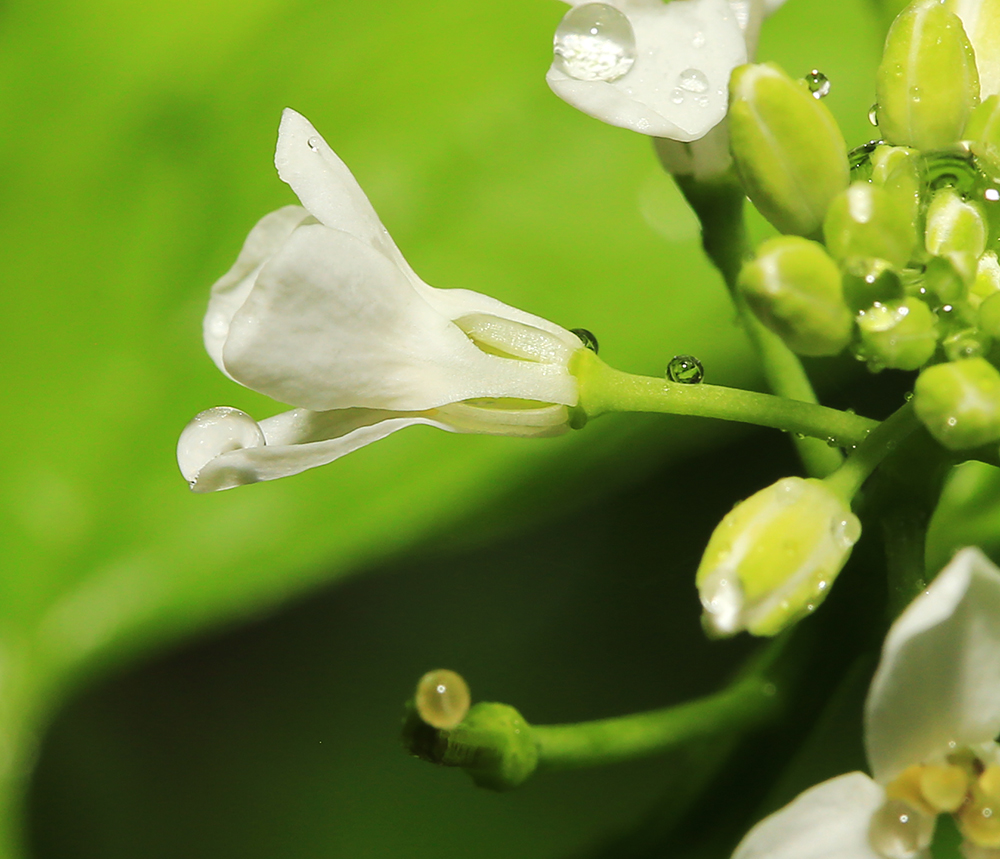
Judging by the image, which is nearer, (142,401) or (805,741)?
(805,741)

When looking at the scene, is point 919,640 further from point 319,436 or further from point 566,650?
point 566,650

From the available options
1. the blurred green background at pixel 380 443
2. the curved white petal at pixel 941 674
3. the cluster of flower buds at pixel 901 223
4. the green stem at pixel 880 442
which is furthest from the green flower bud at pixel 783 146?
the blurred green background at pixel 380 443

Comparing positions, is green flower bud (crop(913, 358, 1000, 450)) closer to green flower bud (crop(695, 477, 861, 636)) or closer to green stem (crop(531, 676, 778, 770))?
green flower bud (crop(695, 477, 861, 636))

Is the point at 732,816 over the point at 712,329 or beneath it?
beneath

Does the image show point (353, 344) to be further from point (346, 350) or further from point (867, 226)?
point (867, 226)

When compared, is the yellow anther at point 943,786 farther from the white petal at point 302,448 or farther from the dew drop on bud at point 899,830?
the white petal at point 302,448

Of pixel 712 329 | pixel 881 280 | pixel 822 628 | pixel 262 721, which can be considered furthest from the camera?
pixel 262 721

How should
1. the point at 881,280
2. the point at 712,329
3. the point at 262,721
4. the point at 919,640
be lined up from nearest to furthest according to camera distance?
the point at 919,640 → the point at 881,280 → the point at 712,329 → the point at 262,721

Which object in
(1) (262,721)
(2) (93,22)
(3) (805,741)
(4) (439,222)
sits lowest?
(1) (262,721)

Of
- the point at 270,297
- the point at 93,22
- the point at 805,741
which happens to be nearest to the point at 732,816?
the point at 805,741
